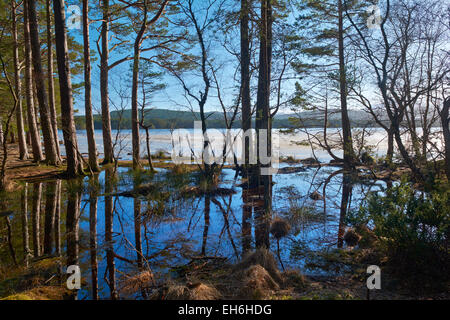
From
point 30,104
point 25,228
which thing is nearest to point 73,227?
point 25,228

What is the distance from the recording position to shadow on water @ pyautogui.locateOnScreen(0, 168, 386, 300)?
132 inches

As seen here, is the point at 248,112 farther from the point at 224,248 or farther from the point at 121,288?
the point at 121,288

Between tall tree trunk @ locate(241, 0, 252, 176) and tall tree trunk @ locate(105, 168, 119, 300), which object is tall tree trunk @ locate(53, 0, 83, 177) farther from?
tall tree trunk @ locate(241, 0, 252, 176)

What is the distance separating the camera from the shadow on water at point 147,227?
336cm

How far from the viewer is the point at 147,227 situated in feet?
15.9

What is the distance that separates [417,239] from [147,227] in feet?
13.0

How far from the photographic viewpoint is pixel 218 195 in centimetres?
779

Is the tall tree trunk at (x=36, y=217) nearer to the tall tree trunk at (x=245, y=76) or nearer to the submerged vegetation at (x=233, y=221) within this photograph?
the submerged vegetation at (x=233, y=221)

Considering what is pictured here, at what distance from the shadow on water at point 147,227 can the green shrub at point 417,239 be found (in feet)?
3.19

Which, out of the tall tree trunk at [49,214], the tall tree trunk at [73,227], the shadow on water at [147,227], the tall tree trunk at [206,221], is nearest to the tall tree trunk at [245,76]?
the shadow on water at [147,227]

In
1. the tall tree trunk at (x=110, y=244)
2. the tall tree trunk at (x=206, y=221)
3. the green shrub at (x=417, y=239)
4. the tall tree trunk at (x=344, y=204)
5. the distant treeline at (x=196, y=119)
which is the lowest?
the tall tree trunk at (x=206, y=221)
